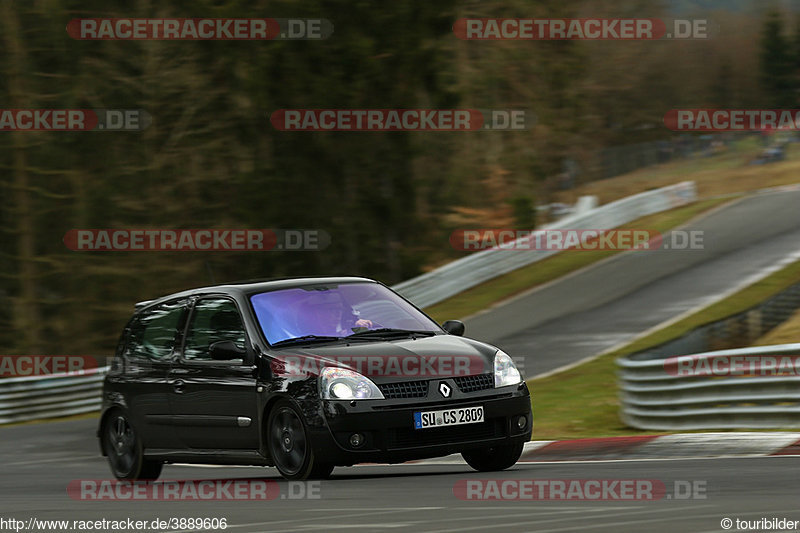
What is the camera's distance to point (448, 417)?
A: 30.2ft

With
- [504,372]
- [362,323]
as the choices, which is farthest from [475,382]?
[362,323]

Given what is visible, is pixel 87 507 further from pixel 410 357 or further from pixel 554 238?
pixel 554 238

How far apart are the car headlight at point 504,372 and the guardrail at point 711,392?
11.0 feet

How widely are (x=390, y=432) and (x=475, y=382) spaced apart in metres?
0.72

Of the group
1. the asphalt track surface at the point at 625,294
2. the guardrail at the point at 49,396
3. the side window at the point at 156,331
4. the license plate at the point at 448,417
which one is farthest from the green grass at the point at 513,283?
the license plate at the point at 448,417

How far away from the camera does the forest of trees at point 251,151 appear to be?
28062 mm

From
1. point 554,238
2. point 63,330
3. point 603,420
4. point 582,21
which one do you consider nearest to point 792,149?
point 582,21

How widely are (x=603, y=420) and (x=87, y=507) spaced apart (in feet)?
24.7

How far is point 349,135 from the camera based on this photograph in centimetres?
2903

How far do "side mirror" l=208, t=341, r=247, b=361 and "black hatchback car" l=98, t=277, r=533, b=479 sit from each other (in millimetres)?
11

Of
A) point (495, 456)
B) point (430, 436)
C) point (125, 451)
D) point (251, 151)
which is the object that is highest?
point (251, 151)

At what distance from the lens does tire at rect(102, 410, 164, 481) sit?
11.0 metres

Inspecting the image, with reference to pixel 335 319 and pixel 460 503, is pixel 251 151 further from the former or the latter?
pixel 460 503

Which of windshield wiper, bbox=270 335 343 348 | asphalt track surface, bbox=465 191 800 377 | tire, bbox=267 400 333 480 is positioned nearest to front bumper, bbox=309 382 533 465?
tire, bbox=267 400 333 480
